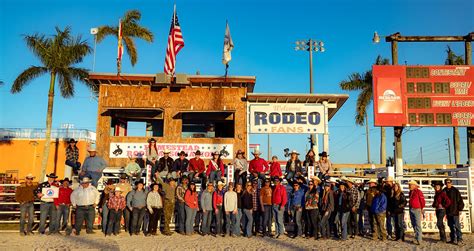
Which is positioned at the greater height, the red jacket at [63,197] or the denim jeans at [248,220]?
the red jacket at [63,197]

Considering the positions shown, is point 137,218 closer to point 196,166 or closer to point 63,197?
point 63,197

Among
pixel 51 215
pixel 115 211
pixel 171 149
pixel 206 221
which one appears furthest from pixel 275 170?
pixel 51 215

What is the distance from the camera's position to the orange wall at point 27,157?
30.9 metres

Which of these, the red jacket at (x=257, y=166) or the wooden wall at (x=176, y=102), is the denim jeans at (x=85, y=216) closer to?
the red jacket at (x=257, y=166)

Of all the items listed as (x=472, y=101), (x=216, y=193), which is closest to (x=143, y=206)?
(x=216, y=193)

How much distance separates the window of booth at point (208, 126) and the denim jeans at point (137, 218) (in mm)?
9976

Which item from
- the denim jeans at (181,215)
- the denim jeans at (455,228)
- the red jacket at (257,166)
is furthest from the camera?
the red jacket at (257,166)

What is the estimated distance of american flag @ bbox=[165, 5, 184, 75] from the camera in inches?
733

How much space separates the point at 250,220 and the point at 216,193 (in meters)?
1.29

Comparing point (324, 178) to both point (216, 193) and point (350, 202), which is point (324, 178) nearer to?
point (350, 202)

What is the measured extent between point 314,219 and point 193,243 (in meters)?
3.51

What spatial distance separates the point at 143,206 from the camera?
11914 mm

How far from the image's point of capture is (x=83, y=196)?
11.9m

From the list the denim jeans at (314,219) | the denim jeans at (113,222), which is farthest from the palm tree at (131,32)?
the denim jeans at (314,219)
